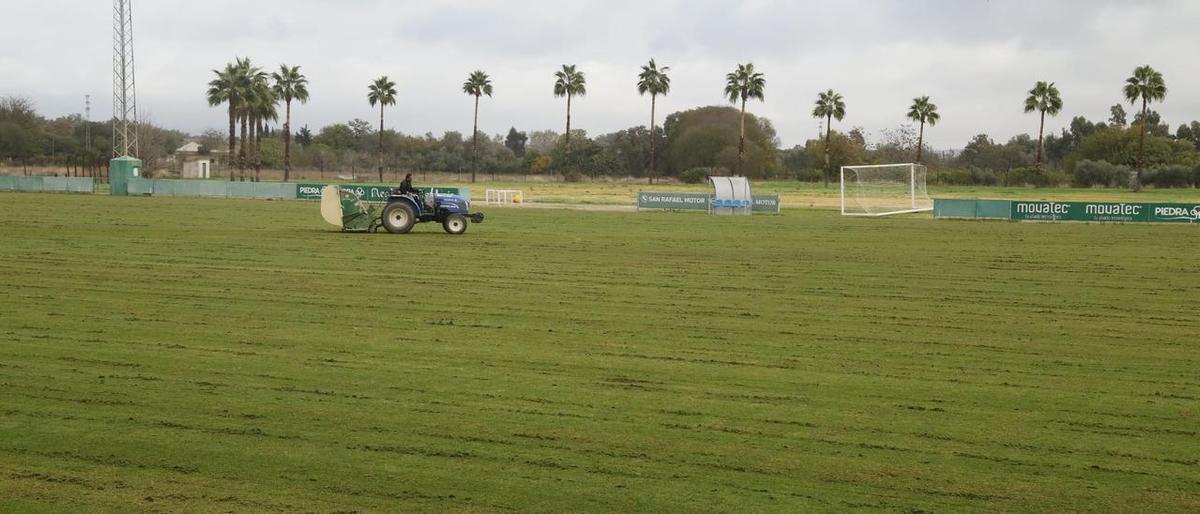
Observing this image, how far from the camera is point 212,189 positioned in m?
61.9

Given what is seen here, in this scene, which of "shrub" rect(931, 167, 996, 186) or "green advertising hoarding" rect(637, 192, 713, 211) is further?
"shrub" rect(931, 167, 996, 186)

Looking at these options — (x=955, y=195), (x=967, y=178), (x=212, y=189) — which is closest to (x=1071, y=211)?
(x=955, y=195)

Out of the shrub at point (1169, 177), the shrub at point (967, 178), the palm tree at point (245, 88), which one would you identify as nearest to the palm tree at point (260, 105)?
the palm tree at point (245, 88)

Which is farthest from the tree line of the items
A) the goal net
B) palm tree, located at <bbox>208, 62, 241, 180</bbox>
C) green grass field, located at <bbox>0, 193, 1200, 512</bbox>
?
green grass field, located at <bbox>0, 193, 1200, 512</bbox>

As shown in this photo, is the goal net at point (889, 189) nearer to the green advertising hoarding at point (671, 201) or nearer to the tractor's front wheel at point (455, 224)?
the green advertising hoarding at point (671, 201)

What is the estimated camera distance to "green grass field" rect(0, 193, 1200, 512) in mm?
7328

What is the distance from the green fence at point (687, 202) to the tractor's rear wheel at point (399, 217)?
2249 cm

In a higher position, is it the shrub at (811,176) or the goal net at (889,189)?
the shrub at (811,176)

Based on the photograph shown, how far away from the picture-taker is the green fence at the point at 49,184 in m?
65.1

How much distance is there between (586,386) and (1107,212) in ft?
131

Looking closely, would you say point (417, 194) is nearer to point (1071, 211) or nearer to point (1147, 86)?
point (1071, 211)

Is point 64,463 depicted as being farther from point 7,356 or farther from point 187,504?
point 7,356

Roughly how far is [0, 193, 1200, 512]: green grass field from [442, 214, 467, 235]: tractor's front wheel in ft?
27.0

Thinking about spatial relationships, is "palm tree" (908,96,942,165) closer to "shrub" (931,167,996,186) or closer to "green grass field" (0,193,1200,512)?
"shrub" (931,167,996,186)
